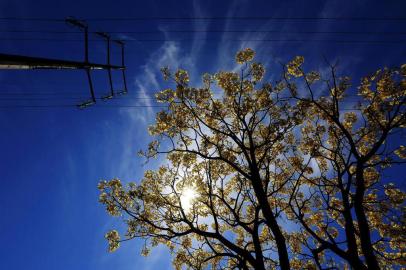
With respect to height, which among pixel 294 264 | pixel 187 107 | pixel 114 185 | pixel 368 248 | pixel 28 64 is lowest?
pixel 368 248

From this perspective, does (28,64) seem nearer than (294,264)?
Yes

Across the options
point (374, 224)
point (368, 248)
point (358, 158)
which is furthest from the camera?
point (374, 224)

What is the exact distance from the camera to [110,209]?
17.0m

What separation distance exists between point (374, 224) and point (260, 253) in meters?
9.56

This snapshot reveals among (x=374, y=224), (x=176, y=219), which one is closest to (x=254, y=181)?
(x=176, y=219)

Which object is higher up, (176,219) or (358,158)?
(358,158)

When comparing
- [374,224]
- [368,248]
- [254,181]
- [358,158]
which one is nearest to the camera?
[368,248]

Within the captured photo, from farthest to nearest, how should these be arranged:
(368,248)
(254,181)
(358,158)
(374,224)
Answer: (374,224) → (254,181) → (358,158) → (368,248)

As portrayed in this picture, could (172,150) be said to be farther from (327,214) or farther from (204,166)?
(327,214)

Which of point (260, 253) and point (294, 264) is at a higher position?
point (294, 264)

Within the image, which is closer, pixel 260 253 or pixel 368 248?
pixel 368 248

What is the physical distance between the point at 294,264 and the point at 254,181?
26.8ft

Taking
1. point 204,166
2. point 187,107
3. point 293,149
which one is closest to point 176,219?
point 204,166

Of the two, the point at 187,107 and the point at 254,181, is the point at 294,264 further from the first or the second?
the point at 187,107
